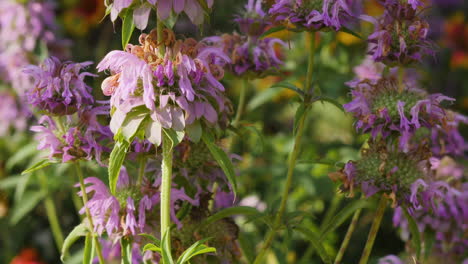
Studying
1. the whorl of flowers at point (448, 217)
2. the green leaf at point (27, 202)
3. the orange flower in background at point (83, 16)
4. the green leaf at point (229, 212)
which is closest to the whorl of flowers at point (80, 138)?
the green leaf at point (229, 212)

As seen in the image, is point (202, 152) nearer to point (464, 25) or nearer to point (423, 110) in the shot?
point (423, 110)

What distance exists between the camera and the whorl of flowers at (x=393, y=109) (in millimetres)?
1393

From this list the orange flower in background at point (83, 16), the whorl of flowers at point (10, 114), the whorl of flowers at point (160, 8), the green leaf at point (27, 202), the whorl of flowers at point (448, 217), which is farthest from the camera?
the orange flower in background at point (83, 16)

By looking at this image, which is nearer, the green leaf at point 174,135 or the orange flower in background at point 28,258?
the green leaf at point 174,135

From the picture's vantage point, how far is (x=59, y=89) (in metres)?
1.33

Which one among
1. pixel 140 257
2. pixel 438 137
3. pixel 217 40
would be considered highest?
pixel 217 40

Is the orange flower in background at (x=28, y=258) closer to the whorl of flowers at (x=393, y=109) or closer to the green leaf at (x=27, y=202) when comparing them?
the green leaf at (x=27, y=202)

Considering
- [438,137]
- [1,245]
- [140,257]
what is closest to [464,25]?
[438,137]

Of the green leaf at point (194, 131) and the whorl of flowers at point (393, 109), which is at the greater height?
the green leaf at point (194, 131)

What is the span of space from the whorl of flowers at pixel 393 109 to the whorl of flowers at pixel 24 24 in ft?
4.67

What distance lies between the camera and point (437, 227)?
1.79m

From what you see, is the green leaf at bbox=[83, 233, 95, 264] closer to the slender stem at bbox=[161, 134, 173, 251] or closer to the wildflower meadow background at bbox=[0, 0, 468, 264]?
the wildflower meadow background at bbox=[0, 0, 468, 264]

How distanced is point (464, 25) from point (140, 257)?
3.59 m

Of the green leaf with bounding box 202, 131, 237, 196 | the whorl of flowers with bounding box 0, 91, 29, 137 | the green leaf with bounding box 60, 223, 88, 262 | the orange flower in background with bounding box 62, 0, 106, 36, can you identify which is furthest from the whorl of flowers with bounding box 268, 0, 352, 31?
the orange flower in background with bounding box 62, 0, 106, 36
